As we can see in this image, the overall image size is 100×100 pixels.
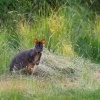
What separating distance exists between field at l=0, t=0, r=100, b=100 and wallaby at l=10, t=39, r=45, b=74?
0.80 ft

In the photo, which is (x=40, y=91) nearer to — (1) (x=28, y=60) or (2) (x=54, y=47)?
(1) (x=28, y=60)

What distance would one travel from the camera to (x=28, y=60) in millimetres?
10961

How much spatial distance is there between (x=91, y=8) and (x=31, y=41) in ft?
14.6

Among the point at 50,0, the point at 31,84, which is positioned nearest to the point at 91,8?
the point at 50,0

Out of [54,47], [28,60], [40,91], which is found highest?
[40,91]

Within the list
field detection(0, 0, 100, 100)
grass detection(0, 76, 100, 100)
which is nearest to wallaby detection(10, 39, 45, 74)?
field detection(0, 0, 100, 100)

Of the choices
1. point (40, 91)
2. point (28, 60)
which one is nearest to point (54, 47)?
point (28, 60)

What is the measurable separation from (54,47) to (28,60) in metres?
2.39

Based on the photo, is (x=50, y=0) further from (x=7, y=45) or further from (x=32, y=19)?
(x=7, y=45)

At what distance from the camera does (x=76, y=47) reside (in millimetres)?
13695

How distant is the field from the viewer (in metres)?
9.28

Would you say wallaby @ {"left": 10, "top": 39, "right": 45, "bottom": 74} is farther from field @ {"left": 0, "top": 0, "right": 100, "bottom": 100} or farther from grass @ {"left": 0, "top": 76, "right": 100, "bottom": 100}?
grass @ {"left": 0, "top": 76, "right": 100, "bottom": 100}

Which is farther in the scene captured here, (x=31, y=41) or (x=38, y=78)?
(x=31, y=41)

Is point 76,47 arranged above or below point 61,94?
below
